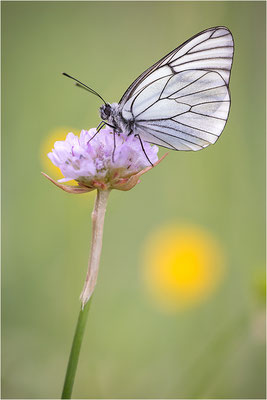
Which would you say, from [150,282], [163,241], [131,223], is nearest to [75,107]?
[131,223]

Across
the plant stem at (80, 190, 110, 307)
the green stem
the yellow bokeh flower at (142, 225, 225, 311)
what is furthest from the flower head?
the yellow bokeh flower at (142, 225, 225, 311)

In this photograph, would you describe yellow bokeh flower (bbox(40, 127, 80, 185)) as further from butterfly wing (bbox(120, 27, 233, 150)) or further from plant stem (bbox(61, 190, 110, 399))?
plant stem (bbox(61, 190, 110, 399))

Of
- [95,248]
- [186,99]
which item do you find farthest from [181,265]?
[95,248]

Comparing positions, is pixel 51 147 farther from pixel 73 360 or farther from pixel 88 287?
pixel 73 360

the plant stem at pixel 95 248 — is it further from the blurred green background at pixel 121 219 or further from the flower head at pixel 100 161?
the blurred green background at pixel 121 219

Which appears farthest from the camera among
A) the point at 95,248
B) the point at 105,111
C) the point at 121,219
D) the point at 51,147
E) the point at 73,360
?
the point at 121,219

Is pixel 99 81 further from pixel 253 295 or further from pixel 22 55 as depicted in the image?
pixel 253 295
